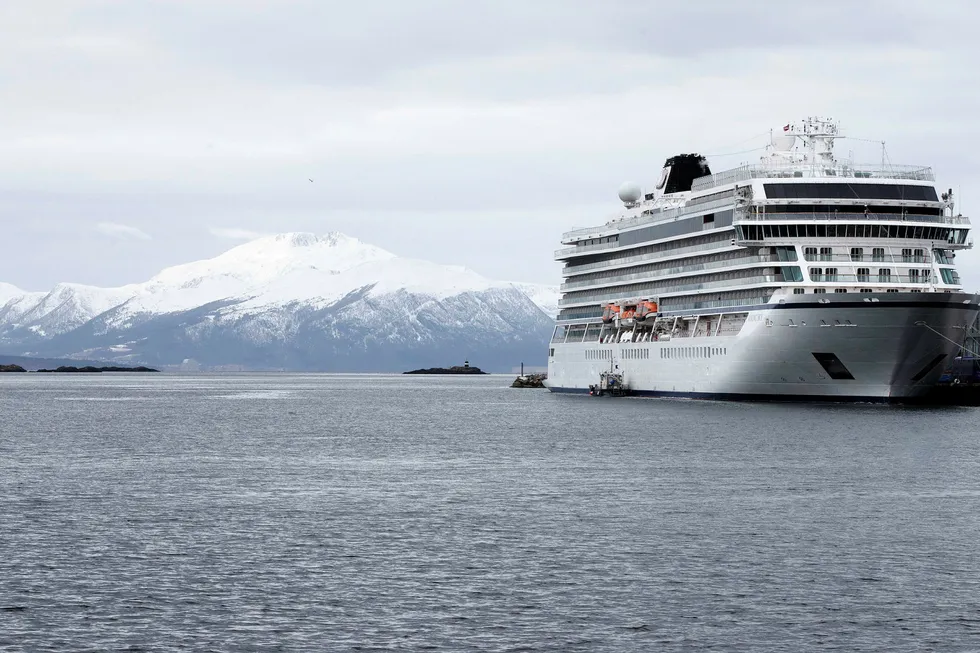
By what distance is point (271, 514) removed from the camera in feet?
142

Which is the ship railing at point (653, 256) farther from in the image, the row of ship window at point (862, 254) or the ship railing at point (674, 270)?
the row of ship window at point (862, 254)

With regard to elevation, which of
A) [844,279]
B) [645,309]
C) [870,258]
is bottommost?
[645,309]

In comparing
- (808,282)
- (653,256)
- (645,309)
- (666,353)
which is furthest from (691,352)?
(808,282)

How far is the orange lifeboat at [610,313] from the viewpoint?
414 feet

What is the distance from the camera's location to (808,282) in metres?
97.0

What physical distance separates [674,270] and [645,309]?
5953mm

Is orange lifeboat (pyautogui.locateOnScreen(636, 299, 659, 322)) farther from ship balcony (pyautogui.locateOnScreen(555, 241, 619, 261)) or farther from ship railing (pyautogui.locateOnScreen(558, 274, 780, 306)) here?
ship balcony (pyautogui.locateOnScreen(555, 241, 619, 261))

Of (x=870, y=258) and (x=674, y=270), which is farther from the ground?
(x=674, y=270)

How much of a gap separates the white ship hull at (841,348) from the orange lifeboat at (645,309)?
10337mm

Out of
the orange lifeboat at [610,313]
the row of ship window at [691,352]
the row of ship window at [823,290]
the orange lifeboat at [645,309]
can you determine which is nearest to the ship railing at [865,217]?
the row of ship window at [823,290]

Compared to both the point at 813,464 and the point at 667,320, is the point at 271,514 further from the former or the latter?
the point at 667,320

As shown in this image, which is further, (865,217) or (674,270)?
(674,270)

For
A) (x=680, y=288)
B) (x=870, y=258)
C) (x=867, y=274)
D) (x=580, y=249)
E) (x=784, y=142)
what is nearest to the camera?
(x=867, y=274)

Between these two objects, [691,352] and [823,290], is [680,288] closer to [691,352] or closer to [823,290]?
[691,352]
